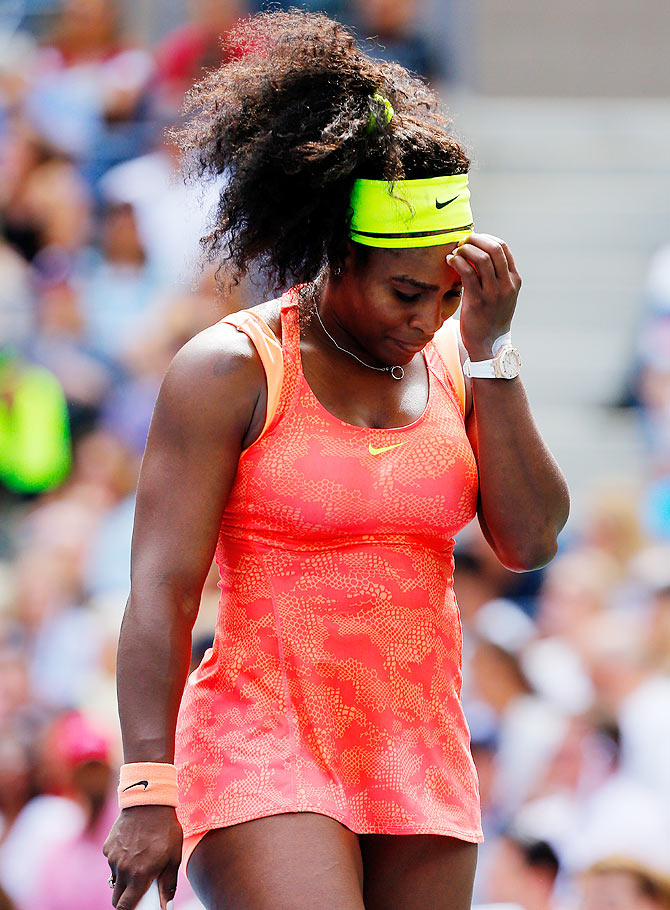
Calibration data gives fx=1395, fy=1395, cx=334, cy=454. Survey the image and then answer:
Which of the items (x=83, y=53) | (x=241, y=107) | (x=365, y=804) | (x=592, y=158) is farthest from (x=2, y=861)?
(x=592, y=158)

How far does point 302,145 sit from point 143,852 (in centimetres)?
97

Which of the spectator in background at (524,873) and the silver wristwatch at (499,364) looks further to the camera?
the spectator in background at (524,873)

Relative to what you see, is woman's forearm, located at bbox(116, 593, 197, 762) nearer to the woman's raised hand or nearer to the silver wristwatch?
the woman's raised hand

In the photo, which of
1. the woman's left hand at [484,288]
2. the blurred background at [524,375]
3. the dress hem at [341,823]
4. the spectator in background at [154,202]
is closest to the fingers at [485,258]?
the woman's left hand at [484,288]

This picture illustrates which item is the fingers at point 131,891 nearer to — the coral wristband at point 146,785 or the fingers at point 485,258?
the coral wristband at point 146,785

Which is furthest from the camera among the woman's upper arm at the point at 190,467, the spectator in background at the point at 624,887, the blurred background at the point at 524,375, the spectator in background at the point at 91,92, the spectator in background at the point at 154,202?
the spectator in background at the point at 91,92

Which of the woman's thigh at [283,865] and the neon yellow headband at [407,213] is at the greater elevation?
the neon yellow headband at [407,213]

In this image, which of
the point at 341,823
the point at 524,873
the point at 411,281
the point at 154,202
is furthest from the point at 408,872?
the point at 154,202

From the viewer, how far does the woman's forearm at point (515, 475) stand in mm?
2010

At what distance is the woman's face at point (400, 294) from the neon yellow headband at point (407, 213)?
0.02 meters

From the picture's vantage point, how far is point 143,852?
1771 millimetres

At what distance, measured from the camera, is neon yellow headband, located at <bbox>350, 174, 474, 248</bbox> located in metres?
1.94

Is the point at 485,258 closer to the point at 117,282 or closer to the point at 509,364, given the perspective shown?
the point at 509,364

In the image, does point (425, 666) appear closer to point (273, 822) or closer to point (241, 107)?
point (273, 822)
